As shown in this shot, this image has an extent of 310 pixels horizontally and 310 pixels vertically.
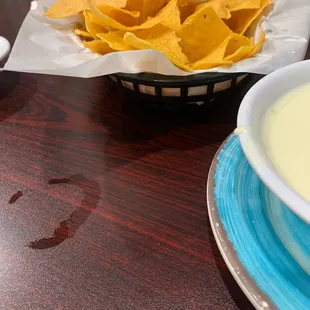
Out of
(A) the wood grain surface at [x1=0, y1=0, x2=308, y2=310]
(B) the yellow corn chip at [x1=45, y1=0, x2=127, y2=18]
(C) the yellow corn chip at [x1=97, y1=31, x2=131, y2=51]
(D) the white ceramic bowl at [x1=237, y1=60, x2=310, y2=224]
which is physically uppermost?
(B) the yellow corn chip at [x1=45, y1=0, x2=127, y2=18]

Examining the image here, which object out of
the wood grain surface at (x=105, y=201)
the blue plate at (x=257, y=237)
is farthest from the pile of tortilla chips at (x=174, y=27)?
the blue plate at (x=257, y=237)

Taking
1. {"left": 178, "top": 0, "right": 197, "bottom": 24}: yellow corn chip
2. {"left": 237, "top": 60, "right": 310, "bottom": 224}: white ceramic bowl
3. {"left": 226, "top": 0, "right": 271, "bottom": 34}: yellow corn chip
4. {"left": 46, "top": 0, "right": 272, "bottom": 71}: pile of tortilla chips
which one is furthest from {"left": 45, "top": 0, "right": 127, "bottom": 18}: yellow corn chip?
{"left": 237, "top": 60, "right": 310, "bottom": 224}: white ceramic bowl

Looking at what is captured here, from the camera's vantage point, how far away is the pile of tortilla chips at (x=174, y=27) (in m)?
0.74

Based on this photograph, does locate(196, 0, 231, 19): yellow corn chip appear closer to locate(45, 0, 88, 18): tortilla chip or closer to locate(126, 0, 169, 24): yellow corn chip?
locate(126, 0, 169, 24): yellow corn chip

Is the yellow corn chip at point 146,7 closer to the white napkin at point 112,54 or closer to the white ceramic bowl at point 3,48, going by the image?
the white napkin at point 112,54

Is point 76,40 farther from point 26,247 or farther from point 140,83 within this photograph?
point 26,247

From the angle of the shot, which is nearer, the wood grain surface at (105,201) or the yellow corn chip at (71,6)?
the wood grain surface at (105,201)

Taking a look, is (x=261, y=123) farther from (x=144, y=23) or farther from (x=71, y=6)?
(x=71, y=6)

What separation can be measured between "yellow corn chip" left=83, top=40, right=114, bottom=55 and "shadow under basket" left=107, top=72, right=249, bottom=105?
0.05 meters

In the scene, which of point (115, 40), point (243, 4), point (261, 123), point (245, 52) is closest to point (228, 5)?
point (243, 4)

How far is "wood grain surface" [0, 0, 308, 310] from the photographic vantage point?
54 centimetres

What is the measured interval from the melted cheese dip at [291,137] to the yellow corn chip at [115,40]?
0.31 meters

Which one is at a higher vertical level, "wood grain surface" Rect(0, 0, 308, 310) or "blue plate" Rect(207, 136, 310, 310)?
"blue plate" Rect(207, 136, 310, 310)

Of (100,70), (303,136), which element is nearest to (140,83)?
(100,70)
